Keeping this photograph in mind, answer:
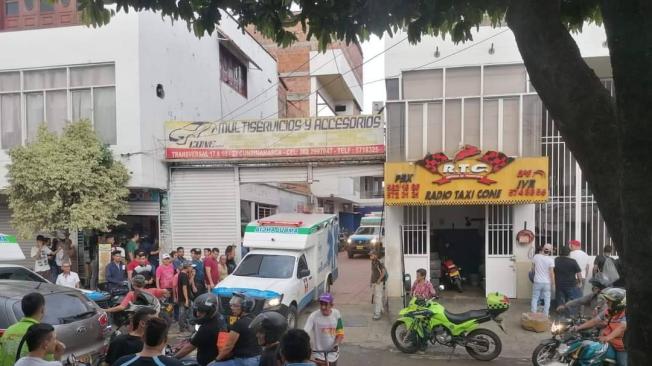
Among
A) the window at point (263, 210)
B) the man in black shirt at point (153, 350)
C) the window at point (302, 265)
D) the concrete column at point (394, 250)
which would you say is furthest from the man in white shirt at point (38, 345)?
the window at point (263, 210)

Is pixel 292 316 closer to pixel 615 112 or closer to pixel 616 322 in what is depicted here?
pixel 616 322

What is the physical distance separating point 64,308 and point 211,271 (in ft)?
18.4

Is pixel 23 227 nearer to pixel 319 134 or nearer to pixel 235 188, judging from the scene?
pixel 235 188

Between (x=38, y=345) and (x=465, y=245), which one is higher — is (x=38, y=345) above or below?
above

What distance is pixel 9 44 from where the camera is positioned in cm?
1528

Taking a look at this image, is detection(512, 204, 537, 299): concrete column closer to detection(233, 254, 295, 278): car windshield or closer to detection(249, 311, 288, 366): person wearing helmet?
detection(233, 254, 295, 278): car windshield

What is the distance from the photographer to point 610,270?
33.4ft

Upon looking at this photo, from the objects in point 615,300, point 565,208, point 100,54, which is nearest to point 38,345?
point 615,300

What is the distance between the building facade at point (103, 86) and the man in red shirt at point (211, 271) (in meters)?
3.92

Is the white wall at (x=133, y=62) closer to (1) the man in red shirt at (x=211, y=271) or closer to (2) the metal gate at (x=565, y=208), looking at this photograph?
(1) the man in red shirt at (x=211, y=271)


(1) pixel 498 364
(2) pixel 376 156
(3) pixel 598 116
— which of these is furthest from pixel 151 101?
(3) pixel 598 116

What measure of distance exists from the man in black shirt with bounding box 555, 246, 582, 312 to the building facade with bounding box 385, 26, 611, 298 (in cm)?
205

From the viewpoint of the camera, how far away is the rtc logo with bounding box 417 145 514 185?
486 inches

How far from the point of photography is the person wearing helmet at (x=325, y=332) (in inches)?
224
